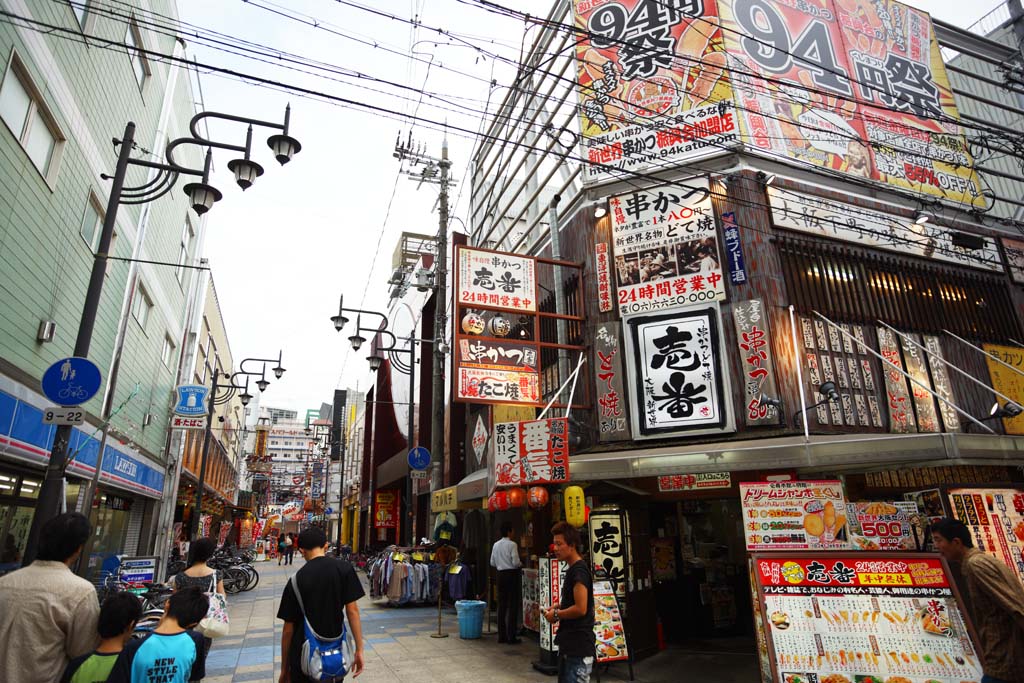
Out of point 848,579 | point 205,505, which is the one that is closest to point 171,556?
point 205,505

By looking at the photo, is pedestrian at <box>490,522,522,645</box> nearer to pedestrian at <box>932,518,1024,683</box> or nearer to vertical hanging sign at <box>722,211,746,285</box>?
vertical hanging sign at <box>722,211,746,285</box>

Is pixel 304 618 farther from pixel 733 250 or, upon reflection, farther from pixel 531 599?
pixel 733 250

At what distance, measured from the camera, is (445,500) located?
15617 mm

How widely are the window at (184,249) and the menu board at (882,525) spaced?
21439mm

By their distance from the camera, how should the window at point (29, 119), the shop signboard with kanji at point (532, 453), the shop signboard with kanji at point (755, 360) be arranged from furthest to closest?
1. the shop signboard with kanji at point (755, 360)
2. the shop signboard with kanji at point (532, 453)
3. the window at point (29, 119)

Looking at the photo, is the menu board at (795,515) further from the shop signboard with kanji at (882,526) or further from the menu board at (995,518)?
the menu board at (995,518)

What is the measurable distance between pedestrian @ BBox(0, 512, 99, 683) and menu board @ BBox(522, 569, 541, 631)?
7447 millimetres

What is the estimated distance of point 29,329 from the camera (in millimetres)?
9047

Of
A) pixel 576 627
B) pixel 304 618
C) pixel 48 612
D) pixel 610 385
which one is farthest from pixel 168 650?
pixel 610 385

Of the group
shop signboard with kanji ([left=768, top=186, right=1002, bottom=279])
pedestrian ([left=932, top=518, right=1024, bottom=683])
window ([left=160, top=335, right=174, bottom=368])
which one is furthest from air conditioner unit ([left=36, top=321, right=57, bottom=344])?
shop signboard with kanji ([left=768, top=186, right=1002, bottom=279])

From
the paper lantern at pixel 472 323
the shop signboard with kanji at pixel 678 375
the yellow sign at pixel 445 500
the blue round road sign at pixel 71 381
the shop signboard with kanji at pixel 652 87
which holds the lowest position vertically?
the yellow sign at pixel 445 500

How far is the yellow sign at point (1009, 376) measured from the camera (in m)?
12.3

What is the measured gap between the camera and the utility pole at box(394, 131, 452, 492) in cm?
1764

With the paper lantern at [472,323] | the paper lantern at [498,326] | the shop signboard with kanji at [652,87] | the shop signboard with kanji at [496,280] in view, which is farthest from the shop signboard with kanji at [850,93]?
the paper lantern at [472,323]
